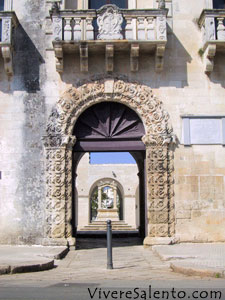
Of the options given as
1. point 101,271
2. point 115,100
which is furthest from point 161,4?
point 101,271

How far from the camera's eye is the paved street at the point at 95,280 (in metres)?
6.03

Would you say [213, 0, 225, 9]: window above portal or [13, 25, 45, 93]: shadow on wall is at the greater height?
[213, 0, 225, 9]: window above portal

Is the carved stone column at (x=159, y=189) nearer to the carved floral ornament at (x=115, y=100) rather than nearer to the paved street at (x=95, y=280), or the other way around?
the carved floral ornament at (x=115, y=100)

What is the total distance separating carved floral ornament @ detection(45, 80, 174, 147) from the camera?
41.8 feet

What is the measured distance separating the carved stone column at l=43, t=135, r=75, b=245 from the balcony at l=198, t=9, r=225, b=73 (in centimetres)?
471

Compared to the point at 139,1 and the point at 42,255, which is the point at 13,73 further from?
the point at 42,255

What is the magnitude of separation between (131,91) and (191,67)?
1.99 meters

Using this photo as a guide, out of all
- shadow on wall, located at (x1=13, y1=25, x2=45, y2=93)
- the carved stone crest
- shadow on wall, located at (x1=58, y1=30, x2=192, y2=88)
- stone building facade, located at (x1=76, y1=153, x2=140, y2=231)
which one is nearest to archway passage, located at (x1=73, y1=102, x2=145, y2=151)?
shadow on wall, located at (x1=58, y1=30, x2=192, y2=88)

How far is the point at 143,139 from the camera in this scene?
12828 mm

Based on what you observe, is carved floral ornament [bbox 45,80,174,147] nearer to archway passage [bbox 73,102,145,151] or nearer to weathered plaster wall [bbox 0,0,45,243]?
archway passage [bbox 73,102,145,151]

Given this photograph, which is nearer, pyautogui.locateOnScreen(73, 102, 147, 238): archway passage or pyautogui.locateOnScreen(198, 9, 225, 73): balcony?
pyautogui.locateOnScreen(198, 9, 225, 73): balcony

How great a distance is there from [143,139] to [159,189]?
155 cm

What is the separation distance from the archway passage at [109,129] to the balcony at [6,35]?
274 centimetres

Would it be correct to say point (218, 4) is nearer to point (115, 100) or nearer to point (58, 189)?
point (115, 100)
